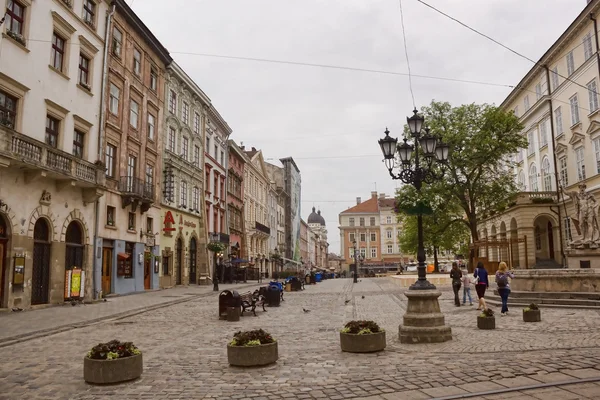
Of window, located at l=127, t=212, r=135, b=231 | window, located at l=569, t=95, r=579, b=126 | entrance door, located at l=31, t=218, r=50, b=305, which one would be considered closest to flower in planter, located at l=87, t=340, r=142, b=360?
entrance door, located at l=31, t=218, r=50, b=305

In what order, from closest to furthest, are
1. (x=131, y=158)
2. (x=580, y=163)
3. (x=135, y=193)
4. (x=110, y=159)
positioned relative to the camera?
(x=110, y=159), (x=135, y=193), (x=131, y=158), (x=580, y=163)

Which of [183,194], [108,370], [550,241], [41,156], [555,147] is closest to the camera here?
[108,370]

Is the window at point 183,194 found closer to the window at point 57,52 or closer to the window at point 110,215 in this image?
the window at point 110,215

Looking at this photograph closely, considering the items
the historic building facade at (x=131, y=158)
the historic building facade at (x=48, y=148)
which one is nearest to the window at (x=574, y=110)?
the historic building facade at (x=131, y=158)

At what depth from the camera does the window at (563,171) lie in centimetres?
3928

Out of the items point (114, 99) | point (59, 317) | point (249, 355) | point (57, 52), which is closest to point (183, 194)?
point (114, 99)

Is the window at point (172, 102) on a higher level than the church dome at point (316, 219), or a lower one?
lower

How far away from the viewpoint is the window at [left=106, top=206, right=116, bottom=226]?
80.8ft

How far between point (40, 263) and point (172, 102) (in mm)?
17735

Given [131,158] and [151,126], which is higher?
[151,126]

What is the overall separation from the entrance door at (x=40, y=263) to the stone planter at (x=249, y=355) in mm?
13848

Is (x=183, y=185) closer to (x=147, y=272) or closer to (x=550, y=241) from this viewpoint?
(x=147, y=272)

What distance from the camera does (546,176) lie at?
143ft

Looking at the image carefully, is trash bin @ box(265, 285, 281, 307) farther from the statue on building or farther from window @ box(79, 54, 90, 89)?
the statue on building
